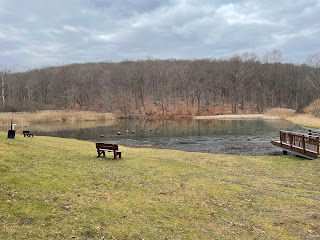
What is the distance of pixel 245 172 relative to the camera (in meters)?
15.5

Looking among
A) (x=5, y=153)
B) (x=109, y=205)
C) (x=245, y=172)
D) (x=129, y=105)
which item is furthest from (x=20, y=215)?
(x=129, y=105)

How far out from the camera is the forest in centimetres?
10688

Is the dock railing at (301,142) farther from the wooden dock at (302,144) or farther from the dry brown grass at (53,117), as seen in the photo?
the dry brown grass at (53,117)

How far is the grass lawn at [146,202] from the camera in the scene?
6891mm

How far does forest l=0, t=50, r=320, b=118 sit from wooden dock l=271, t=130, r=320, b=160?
77.2m

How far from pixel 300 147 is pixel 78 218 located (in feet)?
62.1

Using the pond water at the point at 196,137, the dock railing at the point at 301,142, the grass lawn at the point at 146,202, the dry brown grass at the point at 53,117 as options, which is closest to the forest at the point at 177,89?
the dry brown grass at the point at 53,117

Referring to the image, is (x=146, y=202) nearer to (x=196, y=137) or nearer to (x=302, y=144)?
(x=302, y=144)

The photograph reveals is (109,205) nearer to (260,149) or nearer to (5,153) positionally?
(5,153)

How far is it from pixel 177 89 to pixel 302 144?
326 feet

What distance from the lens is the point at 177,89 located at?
118m

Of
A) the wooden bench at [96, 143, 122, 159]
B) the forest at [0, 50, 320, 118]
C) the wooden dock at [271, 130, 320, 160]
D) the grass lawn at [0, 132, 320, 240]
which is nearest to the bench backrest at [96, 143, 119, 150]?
the wooden bench at [96, 143, 122, 159]

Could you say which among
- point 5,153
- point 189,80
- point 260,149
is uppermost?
point 189,80

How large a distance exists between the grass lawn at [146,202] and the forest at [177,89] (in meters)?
88.0
